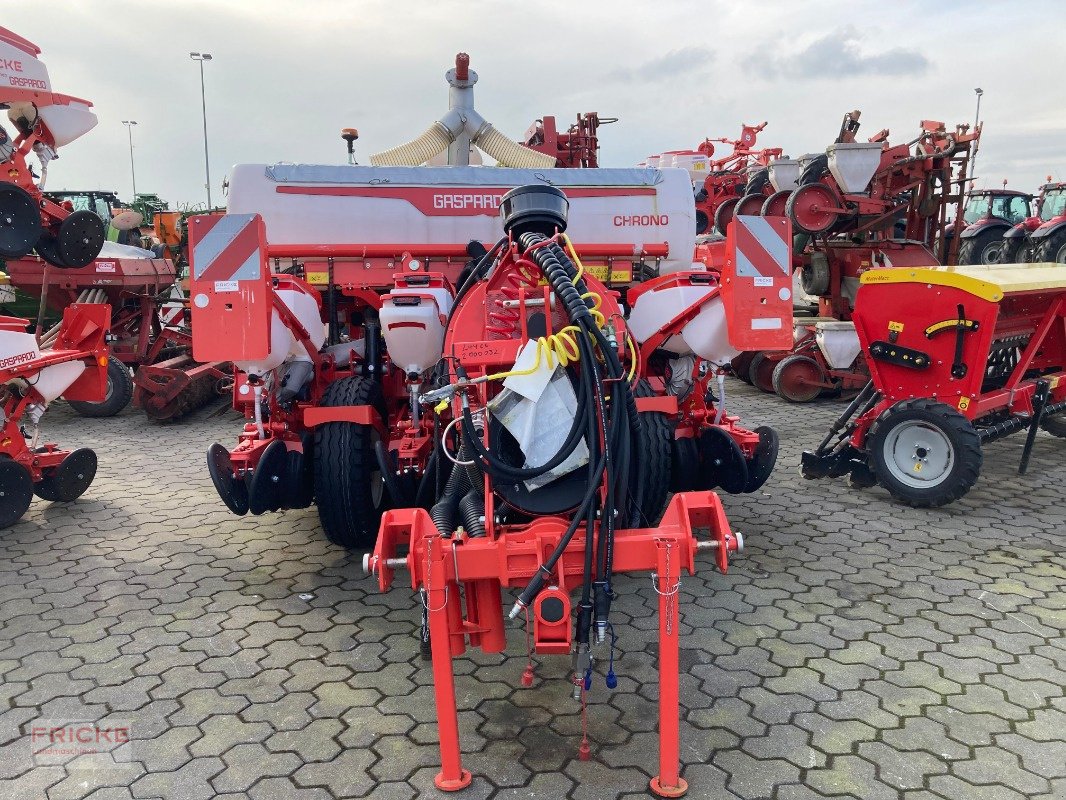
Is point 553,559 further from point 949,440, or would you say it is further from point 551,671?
point 949,440

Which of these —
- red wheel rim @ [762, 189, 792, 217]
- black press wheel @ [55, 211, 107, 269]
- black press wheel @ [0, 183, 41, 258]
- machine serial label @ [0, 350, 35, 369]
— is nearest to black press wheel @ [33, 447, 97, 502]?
machine serial label @ [0, 350, 35, 369]

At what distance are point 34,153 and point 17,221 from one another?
76cm

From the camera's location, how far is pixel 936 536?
462 centimetres

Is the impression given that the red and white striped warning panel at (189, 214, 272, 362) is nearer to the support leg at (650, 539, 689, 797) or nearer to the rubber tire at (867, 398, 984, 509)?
the support leg at (650, 539, 689, 797)

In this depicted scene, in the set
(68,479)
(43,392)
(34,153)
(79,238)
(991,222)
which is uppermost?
(991,222)

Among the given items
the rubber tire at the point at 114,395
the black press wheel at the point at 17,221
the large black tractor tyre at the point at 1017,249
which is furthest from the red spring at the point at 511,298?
the large black tractor tyre at the point at 1017,249

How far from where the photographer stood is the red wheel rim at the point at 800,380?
832 cm

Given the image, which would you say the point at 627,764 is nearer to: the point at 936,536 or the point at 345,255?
the point at 936,536

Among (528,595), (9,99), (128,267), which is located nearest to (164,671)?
(528,595)

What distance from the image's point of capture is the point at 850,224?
868 centimetres

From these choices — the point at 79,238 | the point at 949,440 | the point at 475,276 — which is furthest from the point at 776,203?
the point at 79,238

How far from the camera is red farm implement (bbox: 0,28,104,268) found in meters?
5.94

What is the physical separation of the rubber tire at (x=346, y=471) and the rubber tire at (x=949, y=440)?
3.35 metres

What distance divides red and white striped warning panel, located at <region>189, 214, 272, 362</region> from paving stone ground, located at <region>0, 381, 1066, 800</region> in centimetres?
133
